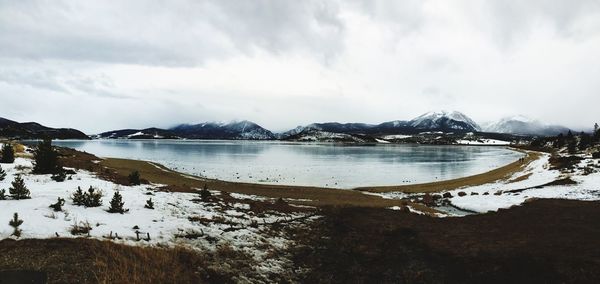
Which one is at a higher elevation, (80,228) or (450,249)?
(80,228)

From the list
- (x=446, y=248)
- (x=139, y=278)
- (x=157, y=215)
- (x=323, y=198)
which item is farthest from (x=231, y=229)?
(x=323, y=198)

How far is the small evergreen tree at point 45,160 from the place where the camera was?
23391 millimetres

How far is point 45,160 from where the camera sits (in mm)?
23672

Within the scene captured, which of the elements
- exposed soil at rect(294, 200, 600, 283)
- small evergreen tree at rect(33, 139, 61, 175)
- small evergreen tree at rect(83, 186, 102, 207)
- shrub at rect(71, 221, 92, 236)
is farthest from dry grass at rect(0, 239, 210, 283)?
small evergreen tree at rect(33, 139, 61, 175)

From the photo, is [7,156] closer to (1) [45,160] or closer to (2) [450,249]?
(1) [45,160]

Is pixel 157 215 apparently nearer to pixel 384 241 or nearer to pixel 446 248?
pixel 384 241

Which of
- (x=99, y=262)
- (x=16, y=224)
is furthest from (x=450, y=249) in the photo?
(x=16, y=224)

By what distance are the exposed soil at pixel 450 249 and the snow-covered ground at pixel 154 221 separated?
2.01m

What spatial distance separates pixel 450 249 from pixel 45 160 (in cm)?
2413

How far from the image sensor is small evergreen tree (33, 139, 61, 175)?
2339 cm

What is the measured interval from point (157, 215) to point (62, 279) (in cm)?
750

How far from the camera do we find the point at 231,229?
15.5 m

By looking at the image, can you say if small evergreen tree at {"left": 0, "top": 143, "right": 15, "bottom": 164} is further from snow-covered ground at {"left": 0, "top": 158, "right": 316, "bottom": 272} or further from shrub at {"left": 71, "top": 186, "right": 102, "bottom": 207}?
shrub at {"left": 71, "top": 186, "right": 102, "bottom": 207}

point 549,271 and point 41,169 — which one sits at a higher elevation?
point 41,169
